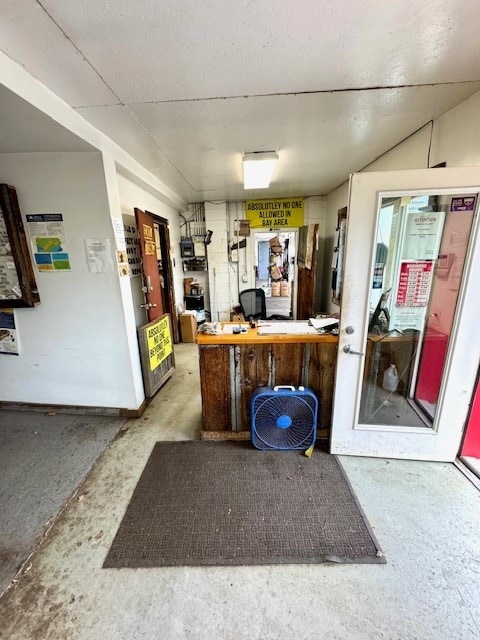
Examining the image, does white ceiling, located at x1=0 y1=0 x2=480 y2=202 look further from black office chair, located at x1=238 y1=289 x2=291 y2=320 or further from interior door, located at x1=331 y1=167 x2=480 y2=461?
black office chair, located at x1=238 y1=289 x2=291 y2=320

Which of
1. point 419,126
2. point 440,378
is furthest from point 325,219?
point 440,378

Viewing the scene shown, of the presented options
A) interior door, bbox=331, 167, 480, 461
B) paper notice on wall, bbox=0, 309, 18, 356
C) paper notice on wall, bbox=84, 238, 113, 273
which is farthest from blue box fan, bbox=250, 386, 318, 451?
paper notice on wall, bbox=0, 309, 18, 356

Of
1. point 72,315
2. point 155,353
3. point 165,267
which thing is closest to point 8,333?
point 72,315

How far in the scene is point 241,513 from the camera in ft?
5.08

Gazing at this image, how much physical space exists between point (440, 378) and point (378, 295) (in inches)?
28.4

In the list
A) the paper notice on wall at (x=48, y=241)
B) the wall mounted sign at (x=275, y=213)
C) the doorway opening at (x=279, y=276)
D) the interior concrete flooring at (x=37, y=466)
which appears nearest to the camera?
the interior concrete flooring at (x=37, y=466)

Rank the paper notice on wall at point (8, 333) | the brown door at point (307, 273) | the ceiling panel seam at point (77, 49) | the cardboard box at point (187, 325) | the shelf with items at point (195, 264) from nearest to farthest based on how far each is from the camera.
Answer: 1. the ceiling panel seam at point (77, 49)
2. the paper notice on wall at point (8, 333)
3. the brown door at point (307, 273)
4. the cardboard box at point (187, 325)
5. the shelf with items at point (195, 264)

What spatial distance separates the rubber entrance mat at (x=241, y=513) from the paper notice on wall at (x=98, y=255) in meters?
1.62

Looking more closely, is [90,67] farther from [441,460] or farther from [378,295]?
[441,460]

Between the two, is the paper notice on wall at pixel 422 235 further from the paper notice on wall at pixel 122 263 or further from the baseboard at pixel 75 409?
the baseboard at pixel 75 409

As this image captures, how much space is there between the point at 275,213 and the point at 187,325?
2608 millimetres

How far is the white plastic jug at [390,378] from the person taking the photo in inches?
85.2

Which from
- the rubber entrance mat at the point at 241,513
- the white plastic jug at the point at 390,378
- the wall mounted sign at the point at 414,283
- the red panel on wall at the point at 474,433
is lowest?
the rubber entrance mat at the point at 241,513

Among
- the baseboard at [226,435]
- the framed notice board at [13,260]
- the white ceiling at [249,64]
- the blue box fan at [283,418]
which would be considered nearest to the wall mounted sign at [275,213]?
the white ceiling at [249,64]
